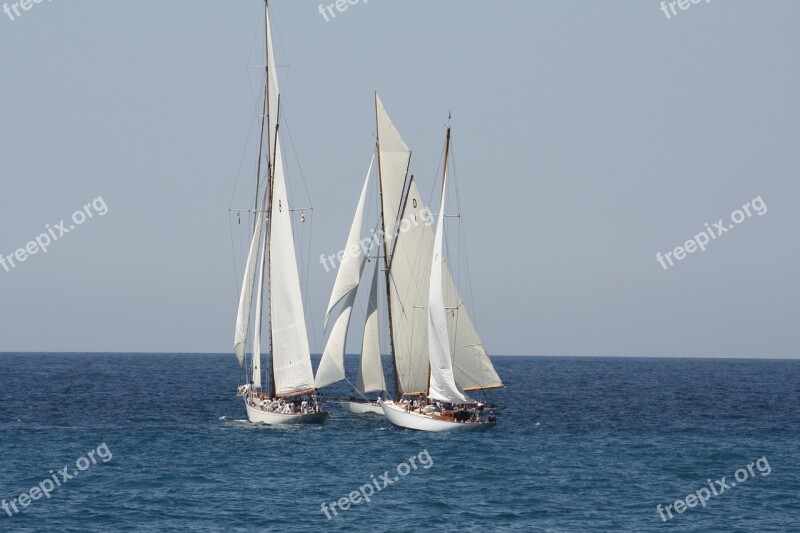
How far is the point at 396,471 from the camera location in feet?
186

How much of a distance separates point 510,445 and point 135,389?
67312mm

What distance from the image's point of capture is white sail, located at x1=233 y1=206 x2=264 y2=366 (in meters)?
74.8

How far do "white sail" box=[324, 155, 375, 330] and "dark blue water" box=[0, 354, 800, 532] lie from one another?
8764 mm

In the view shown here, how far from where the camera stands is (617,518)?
46219mm

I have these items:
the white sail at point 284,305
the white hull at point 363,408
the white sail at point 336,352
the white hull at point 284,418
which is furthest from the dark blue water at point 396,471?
the white sail at point 284,305

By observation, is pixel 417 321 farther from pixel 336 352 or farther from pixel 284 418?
pixel 284 418

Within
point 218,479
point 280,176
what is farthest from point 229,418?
point 218,479

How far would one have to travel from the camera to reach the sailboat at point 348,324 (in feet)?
243

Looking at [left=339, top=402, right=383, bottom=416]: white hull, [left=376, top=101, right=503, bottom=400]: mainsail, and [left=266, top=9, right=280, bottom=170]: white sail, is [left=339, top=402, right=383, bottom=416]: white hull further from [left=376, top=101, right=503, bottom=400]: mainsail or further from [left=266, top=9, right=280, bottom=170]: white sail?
[left=266, top=9, right=280, bottom=170]: white sail

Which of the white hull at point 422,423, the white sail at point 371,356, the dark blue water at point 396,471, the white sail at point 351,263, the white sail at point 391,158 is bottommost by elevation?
the dark blue water at point 396,471

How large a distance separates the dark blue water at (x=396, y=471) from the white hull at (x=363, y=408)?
1.84 m

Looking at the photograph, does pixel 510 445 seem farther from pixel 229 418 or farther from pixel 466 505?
pixel 229 418

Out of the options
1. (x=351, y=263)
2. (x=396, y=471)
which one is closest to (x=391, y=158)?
(x=351, y=263)

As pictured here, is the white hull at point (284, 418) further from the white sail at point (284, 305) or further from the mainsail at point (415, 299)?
the mainsail at point (415, 299)
